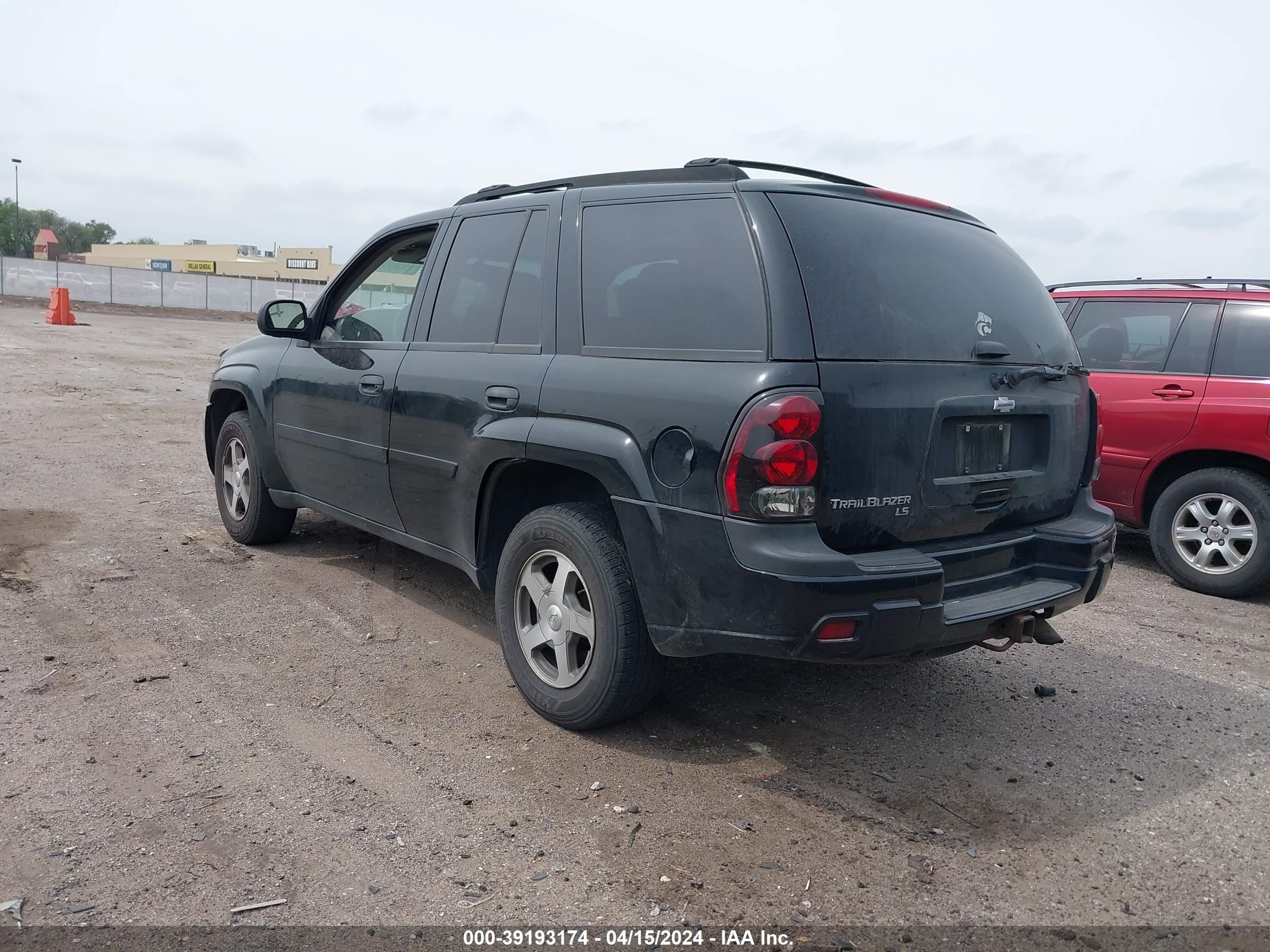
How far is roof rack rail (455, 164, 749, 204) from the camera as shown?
138 inches

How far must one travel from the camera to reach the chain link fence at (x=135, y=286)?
134ft

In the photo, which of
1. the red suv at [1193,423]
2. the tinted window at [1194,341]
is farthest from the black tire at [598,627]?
the tinted window at [1194,341]

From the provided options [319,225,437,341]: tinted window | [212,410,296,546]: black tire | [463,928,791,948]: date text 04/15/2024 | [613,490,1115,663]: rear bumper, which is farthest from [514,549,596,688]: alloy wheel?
[212,410,296,546]: black tire

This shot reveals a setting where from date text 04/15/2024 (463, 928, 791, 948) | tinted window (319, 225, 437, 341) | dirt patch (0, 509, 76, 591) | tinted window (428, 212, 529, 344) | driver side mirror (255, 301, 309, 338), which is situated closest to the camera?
date text 04/15/2024 (463, 928, 791, 948)

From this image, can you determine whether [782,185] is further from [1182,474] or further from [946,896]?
[1182,474]

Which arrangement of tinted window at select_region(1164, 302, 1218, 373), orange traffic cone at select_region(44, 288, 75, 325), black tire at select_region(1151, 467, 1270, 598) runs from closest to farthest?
black tire at select_region(1151, 467, 1270, 598), tinted window at select_region(1164, 302, 1218, 373), orange traffic cone at select_region(44, 288, 75, 325)

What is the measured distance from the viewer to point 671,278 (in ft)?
11.6

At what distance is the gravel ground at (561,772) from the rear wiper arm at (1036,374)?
138 cm

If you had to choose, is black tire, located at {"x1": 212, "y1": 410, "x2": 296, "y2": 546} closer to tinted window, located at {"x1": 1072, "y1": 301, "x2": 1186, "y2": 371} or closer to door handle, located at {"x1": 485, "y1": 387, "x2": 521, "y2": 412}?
door handle, located at {"x1": 485, "y1": 387, "x2": 521, "y2": 412}

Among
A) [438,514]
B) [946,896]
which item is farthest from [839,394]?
[438,514]

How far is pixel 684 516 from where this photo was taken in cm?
321

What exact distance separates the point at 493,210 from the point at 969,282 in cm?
207

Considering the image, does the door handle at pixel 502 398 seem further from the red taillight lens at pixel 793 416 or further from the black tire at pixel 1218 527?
the black tire at pixel 1218 527

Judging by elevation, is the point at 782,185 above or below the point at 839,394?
above
